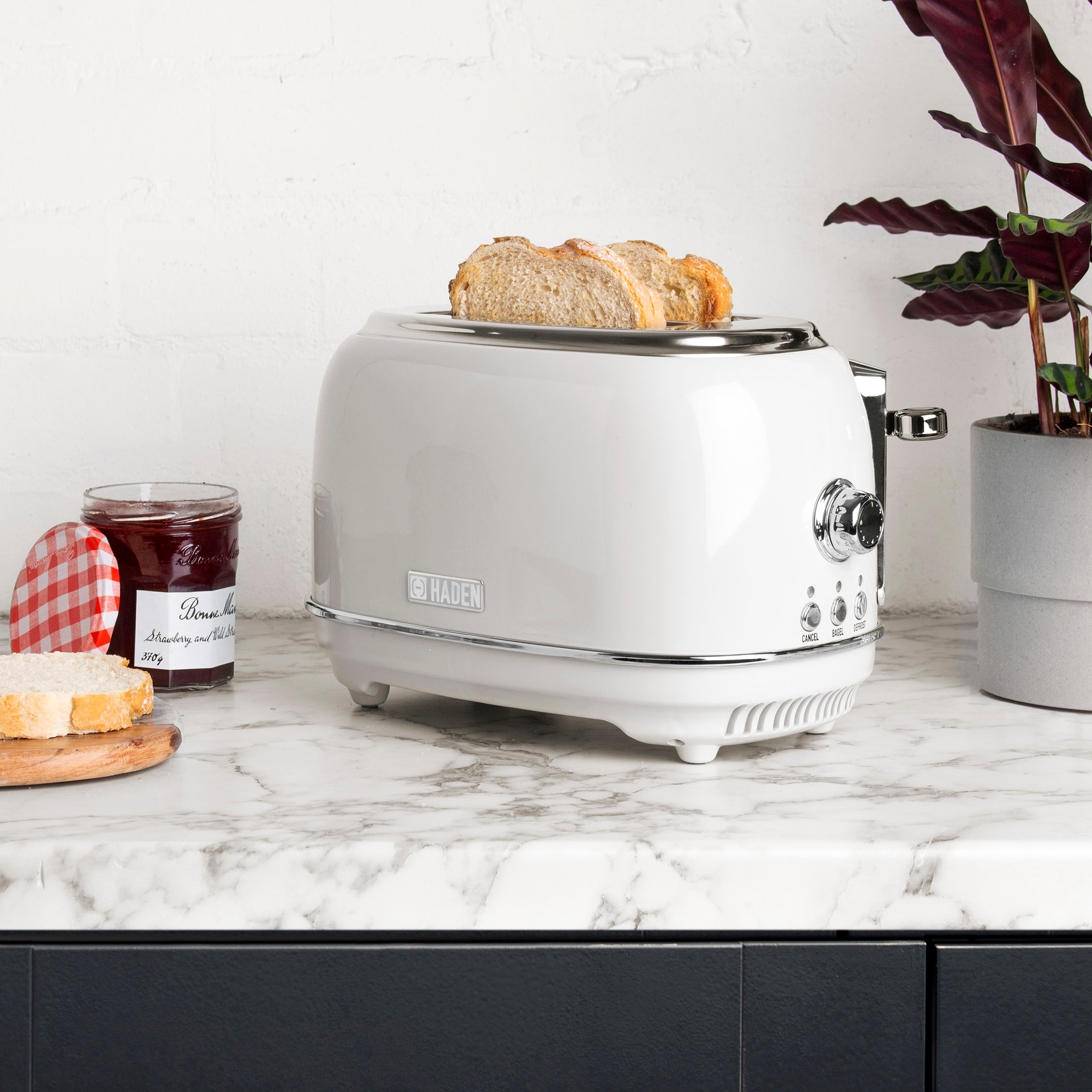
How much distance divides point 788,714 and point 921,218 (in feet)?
1.54

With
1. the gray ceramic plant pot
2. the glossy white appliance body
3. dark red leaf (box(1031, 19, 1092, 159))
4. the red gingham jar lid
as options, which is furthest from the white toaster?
dark red leaf (box(1031, 19, 1092, 159))

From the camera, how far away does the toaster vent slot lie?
856 mm

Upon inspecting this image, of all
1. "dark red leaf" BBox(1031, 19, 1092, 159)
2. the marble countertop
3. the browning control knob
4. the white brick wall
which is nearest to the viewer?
the marble countertop

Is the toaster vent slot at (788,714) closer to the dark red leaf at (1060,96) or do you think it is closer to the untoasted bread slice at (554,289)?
the untoasted bread slice at (554,289)

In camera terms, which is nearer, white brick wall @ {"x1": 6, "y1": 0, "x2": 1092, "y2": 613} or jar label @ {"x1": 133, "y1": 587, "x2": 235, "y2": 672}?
jar label @ {"x1": 133, "y1": 587, "x2": 235, "y2": 672}

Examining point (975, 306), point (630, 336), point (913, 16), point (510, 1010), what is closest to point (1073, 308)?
point (975, 306)

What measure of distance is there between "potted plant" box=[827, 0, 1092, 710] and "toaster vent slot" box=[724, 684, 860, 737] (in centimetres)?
18

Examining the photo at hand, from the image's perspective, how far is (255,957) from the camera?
74cm

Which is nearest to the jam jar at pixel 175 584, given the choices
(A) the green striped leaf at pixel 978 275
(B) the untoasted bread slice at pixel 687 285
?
(B) the untoasted bread slice at pixel 687 285

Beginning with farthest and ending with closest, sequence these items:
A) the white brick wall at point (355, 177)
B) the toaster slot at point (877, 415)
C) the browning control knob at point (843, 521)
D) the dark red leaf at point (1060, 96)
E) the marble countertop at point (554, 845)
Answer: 1. the white brick wall at point (355, 177)
2. the dark red leaf at point (1060, 96)
3. the toaster slot at point (877, 415)
4. the browning control knob at point (843, 521)
5. the marble countertop at point (554, 845)

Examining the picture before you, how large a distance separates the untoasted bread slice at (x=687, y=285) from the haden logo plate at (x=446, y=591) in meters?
0.26

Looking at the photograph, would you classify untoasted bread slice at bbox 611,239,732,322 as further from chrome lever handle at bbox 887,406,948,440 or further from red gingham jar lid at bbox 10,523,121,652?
red gingham jar lid at bbox 10,523,121,652

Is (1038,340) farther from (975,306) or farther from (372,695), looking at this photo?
(372,695)

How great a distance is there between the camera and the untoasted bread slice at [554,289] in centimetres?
91
